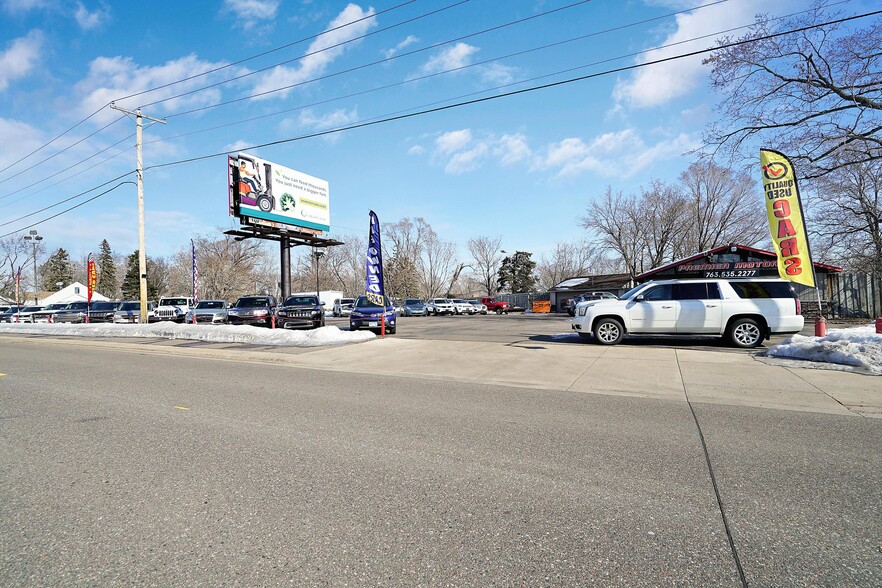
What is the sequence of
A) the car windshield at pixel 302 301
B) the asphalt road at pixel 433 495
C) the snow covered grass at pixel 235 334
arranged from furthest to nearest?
the car windshield at pixel 302 301
the snow covered grass at pixel 235 334
the asphalt road at pixel 433 495

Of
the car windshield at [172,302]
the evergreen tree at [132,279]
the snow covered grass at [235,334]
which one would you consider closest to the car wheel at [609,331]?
the snow covered grass at [235,334]

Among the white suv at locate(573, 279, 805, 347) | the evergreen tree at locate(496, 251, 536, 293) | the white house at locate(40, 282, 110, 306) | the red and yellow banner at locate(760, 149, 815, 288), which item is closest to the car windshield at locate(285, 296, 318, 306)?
the white suv at locate(573, 279, 805, 347)

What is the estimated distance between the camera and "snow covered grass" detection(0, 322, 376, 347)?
51.4 ft

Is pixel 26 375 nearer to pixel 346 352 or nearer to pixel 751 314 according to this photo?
pixel 346 352

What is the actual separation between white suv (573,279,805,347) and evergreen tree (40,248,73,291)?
114 metres

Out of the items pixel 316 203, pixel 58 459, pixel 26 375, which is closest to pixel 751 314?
pixel 58 459

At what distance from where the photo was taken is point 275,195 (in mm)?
34875

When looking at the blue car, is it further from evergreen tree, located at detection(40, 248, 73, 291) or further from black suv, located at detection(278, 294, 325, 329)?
evergreen tree, located at detection(40, 248, 73, 291)

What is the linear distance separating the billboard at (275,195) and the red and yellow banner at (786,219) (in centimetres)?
2993

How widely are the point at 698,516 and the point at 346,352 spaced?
1108cm

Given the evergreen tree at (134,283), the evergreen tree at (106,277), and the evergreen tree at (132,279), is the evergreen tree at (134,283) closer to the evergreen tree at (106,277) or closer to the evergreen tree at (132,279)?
the evergreen tree at (132,279)

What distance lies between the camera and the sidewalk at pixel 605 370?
7.24m

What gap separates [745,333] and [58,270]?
4746 inches

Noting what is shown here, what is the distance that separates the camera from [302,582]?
2.47 metres
